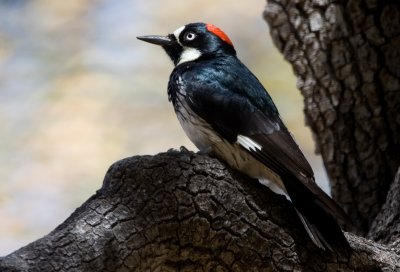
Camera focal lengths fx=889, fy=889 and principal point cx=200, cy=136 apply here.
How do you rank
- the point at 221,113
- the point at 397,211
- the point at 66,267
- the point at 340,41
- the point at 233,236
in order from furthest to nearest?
the point at 340,41 < the point at 397,211 < the point at 221,113 < the point at 233,236 < the point at 66,267

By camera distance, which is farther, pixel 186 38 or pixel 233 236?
pixel 186 38

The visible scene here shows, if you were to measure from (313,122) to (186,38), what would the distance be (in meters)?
1.14

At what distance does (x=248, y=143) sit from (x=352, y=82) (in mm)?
1538

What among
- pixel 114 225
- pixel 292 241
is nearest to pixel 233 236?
pixel 292 241

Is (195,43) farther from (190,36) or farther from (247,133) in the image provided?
(247,133)

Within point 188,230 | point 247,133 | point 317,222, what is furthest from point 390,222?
point 188,230

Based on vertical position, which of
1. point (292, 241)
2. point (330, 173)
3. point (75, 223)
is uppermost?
point (330, 173)

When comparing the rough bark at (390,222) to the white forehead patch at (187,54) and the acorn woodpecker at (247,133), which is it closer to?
the acorn woodpecker at (247,133)

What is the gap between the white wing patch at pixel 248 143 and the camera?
12.5ft

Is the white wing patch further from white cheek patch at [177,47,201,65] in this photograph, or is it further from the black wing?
white cheek patch at [177,47,201,65]

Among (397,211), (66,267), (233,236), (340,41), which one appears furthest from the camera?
(340,41)

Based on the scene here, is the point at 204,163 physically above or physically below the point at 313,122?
below

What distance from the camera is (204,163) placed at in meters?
3.71

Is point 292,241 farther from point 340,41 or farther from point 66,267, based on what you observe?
point 340,41
